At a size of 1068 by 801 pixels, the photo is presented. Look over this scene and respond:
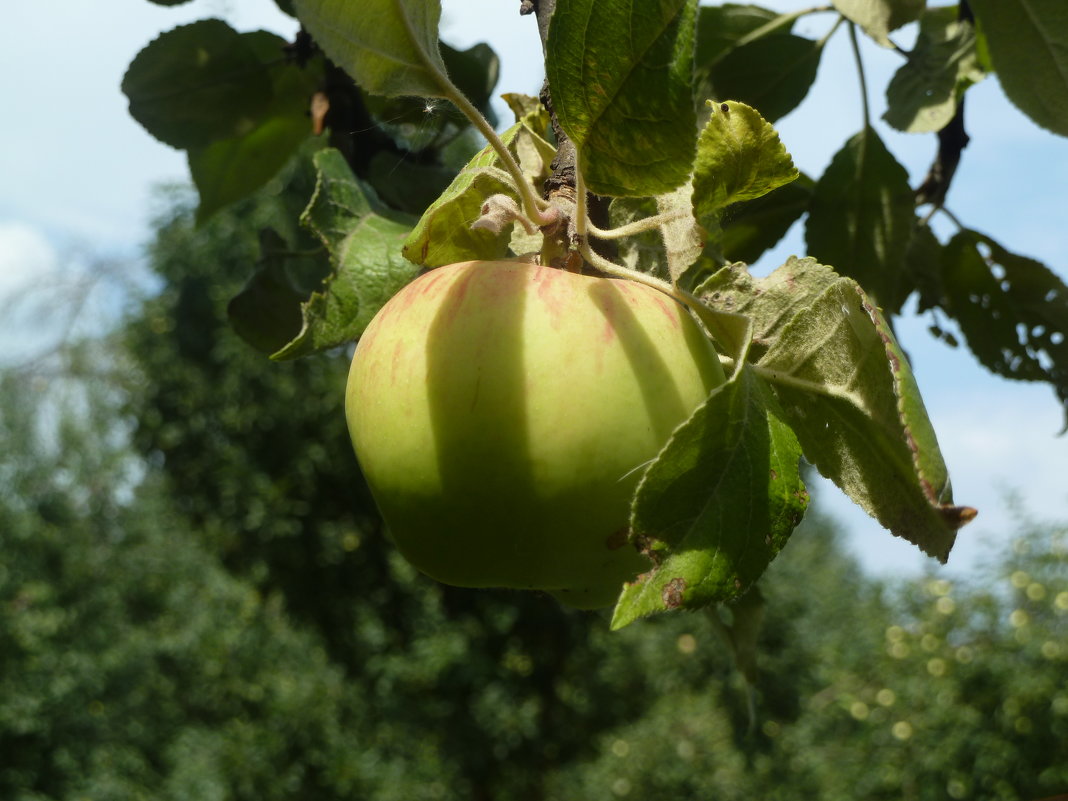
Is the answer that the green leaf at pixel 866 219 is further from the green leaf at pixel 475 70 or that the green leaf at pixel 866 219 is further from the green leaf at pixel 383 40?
the green leaf at pixel 383 40

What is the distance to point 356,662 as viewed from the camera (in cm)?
443

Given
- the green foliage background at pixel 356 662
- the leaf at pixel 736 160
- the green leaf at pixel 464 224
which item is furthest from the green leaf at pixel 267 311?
the green foliage background at pixel 356 662

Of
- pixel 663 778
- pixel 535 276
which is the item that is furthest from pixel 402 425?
pixel 663 778

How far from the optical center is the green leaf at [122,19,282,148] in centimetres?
71

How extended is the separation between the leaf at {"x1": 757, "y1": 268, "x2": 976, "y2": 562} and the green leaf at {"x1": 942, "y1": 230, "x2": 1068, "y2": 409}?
17.9 inches

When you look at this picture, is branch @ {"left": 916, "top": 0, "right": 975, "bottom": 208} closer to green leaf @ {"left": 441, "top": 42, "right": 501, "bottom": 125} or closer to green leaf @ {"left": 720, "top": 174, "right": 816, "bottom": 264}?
green leaf @ {"left": 720, "top": 174, "right": 816, "bottom": 264}

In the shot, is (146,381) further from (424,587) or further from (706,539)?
(706,539)

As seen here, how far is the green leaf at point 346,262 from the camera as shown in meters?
0.45

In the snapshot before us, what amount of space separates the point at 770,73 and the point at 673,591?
1.89ft

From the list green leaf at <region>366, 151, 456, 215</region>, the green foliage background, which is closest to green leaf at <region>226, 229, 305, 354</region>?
green leaf at <region>366, 151, 456, 215</region>

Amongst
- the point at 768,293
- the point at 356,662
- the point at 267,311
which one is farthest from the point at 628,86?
the point at 356,662

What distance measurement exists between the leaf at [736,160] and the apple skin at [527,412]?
41 mm

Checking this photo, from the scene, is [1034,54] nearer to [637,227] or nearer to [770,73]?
[770,73]

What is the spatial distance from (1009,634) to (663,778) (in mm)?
1605
